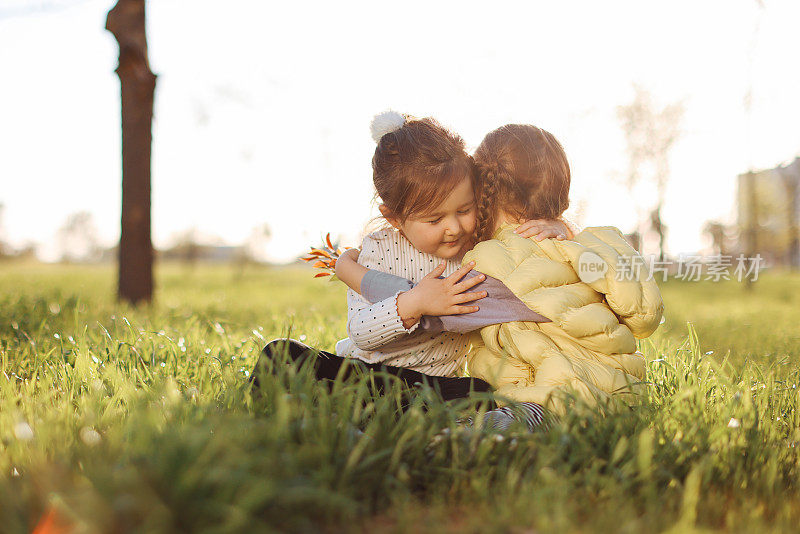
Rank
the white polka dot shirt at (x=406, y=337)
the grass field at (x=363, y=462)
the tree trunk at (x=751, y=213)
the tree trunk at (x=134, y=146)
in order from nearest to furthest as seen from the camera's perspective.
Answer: the grass field at (x=363, y=462)
the white polka dot shirt at (x=406, y=337)
the tree trunk at (x=134, y=146)
the tree trunk at (x=751, y=213)

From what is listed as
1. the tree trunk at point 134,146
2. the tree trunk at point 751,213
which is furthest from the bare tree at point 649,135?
the tree trunk at point 134,146

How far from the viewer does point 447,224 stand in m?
2.44

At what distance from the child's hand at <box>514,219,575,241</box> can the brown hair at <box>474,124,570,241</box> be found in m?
0.07

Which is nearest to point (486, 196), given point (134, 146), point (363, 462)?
point (363, 462)

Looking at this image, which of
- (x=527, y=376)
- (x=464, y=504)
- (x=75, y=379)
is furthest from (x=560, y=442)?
(x=75, y=379)

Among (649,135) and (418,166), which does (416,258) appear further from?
(649,135)

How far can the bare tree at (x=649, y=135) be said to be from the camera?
66.4ft

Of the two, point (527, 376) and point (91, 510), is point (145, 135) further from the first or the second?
point (91, 510)

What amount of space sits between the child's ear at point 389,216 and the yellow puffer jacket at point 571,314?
0.42 m

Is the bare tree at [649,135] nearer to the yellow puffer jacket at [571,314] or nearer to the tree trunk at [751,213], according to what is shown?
the tree trunk at [751,213]

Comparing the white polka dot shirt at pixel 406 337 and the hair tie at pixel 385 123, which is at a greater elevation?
the hair tie at pixel 385 123

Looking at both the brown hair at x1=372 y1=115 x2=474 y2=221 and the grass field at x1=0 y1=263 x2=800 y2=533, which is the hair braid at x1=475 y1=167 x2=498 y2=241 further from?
the grass field at x1=0 y1=263 x2=800 y2=533

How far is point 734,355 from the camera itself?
3791 mm

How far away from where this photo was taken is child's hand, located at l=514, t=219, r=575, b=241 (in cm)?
235
